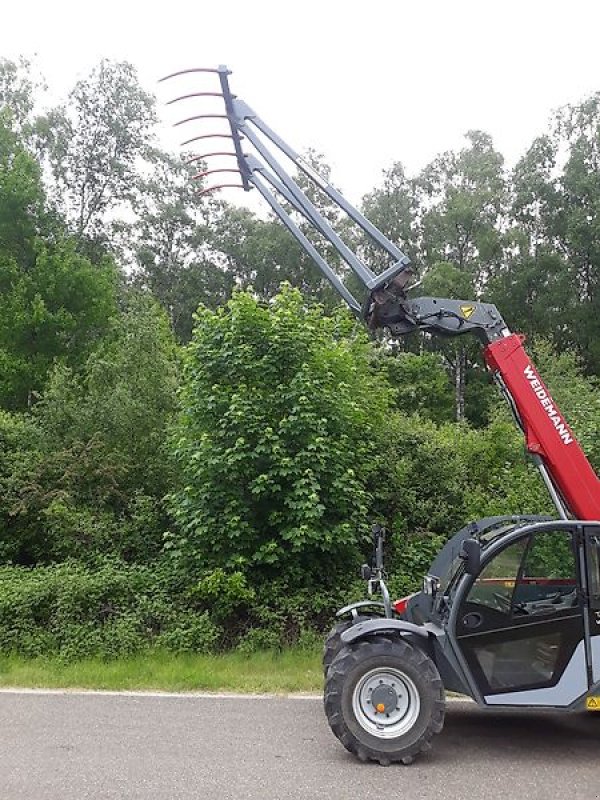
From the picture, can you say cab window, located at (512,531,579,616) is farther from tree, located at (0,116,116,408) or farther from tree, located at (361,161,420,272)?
tree, located at (361,161,420,272)

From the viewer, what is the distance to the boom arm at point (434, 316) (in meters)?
7.05

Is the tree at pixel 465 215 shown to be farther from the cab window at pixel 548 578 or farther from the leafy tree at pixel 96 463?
the cab window at pixel 548 578

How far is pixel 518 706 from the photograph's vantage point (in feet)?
19.9

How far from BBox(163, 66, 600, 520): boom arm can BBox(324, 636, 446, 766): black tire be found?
6.73 feet

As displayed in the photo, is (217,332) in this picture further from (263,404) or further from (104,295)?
(104,295)

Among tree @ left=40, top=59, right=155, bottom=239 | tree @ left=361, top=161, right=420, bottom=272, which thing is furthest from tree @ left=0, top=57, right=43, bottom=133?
tree @ left=361, top=161, right=420, bottom=272

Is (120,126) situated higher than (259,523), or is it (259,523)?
(120,126)

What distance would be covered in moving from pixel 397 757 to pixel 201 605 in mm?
5096

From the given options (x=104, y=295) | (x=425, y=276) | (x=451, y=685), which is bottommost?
(x=451, y=685)

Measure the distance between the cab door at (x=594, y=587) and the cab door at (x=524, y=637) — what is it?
0.19 ft

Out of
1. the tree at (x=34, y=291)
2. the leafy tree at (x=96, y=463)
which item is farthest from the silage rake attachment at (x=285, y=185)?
the tree at (x=34, y=291)

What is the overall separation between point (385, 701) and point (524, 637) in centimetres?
114

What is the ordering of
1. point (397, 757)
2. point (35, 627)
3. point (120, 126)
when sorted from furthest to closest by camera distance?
point (120, 126) < point (35, 627) < point (397, 757)

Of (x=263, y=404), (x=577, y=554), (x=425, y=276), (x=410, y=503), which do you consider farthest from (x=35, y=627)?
(x=425, y=276)
